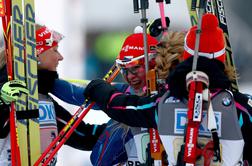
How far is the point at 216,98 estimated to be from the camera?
2959mm

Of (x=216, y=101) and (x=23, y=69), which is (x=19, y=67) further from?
(x=216, y=101)

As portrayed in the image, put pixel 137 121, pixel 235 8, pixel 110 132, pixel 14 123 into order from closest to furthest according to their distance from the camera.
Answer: pixel 137 121, pixel 14 123, pixel 110 132, pixel 235 8

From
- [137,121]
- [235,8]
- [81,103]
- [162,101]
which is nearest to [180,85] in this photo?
[162,101]

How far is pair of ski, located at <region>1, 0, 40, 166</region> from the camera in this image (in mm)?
3758

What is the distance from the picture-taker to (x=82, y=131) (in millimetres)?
4312

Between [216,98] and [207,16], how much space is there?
0.38m

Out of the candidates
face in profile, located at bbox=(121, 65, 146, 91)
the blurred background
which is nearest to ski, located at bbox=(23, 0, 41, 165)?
face in profile, located at bbox=(121, 65, 146, 91)

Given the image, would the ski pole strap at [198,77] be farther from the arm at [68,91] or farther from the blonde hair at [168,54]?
the arm at [68,91]

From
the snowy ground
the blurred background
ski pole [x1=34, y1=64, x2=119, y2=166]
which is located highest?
ski pole [x1=34, y1=64, x2=119, y2=166]

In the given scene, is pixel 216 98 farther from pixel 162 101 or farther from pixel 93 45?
pixel 93 45

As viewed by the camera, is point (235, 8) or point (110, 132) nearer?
point (110, 132)

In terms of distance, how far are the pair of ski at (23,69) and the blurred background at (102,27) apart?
347 cm

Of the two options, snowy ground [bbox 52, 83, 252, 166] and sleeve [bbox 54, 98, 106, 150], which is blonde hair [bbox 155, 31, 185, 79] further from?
snowy ground [bbox 52, 83, 252, 166]

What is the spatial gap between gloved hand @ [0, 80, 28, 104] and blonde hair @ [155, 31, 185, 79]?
76cm
